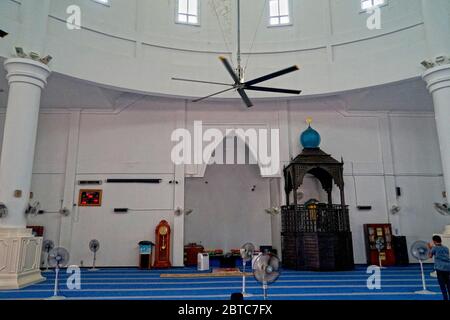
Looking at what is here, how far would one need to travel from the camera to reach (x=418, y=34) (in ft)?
29.6

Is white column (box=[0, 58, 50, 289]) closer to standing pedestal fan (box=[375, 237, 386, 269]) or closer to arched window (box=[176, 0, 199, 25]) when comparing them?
arched window (box=[176, 0, 199, 25])

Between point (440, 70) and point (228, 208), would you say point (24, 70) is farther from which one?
point (440, 70)

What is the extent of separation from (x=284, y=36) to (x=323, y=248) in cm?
668

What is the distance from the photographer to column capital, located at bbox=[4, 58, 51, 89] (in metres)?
7.23

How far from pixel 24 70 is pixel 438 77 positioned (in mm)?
9510

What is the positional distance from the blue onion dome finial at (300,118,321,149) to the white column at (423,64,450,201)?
10.7 ft

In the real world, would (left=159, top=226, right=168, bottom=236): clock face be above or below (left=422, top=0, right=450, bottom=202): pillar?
below

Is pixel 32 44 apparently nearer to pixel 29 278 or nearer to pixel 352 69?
pixel 29 278

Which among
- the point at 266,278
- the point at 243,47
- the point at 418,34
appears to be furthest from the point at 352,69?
the point at 266,278

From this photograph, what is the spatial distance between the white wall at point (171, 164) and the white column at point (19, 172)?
3152mm

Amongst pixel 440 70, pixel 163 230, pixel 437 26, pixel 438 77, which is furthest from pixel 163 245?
pixel 437 26

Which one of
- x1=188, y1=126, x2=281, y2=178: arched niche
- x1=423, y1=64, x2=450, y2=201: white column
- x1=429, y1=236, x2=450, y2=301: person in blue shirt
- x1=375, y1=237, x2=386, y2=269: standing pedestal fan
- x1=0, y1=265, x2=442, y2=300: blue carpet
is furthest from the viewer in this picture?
x1=188, y1=126, x2=281, y2=178: arched niche

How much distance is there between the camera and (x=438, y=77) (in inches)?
317

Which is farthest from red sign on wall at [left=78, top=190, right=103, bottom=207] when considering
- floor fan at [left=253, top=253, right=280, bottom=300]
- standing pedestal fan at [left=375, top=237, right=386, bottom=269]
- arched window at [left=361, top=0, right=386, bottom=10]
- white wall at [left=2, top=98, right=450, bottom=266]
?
arched window at [left=361, top=0, right=386, bottom=10]
